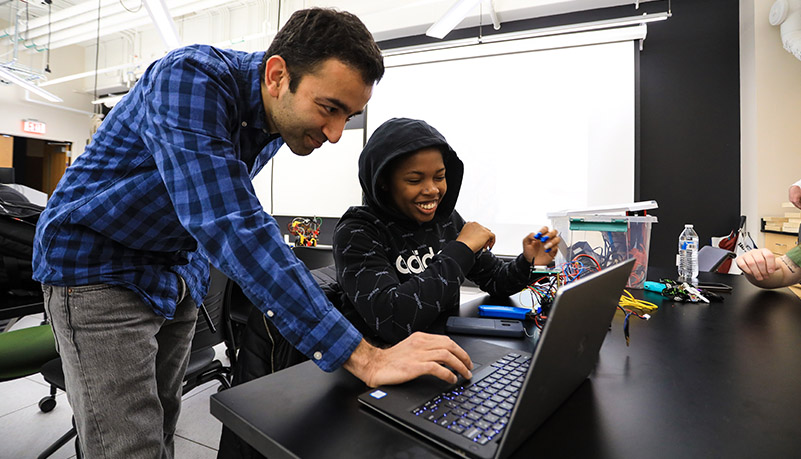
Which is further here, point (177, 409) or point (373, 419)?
point (177, 409)

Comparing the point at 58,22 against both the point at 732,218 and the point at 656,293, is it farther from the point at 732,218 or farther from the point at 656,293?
the point at 732,218

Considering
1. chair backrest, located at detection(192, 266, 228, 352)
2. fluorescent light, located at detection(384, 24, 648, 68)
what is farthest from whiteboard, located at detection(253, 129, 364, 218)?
chair backrest, located at detection(192, 266, 228, 352)

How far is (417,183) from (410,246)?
18 centimetres

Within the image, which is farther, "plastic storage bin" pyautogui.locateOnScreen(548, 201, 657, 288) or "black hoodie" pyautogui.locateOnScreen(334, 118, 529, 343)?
"plastic storage bin" pyautogui.locateOnScreen(548, 201, 657, 288)

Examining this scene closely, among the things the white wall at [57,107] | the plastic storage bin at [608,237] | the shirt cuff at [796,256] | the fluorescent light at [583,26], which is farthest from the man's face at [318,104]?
the white wall at [57,107]

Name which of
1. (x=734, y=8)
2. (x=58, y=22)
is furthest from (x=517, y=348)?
(x=58, y=22)

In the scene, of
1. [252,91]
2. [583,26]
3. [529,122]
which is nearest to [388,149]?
[252,91]

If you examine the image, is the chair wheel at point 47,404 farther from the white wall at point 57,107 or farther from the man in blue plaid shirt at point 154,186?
the white wall at point 57,107

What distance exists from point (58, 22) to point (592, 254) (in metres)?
6.53

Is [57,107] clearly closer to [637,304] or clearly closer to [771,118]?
[637,304]

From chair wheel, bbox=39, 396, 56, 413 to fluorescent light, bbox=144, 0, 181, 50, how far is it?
2.45 m

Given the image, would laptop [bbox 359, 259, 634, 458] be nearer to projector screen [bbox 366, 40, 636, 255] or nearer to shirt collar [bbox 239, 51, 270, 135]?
shirt collar [bbox 239, 51, 270, 135]

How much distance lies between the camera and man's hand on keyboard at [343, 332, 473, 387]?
532mm

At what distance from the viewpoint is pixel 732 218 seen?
348 centimetres
